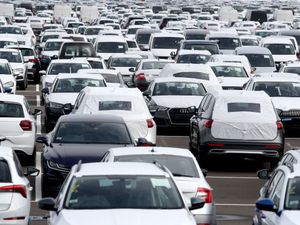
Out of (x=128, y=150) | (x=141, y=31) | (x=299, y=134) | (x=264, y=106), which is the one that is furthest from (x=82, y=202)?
(x=141, y=31)

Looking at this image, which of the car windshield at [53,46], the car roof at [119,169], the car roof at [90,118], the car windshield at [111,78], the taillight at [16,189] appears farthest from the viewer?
the car windshield at [53,46]

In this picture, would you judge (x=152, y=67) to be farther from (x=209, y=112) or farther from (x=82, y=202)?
(x=82, y=202)

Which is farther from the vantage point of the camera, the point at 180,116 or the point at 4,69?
the point at 4,69

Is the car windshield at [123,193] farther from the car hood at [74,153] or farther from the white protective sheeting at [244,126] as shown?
the white protective sheeting at [244,126]

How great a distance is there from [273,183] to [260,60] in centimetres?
3208

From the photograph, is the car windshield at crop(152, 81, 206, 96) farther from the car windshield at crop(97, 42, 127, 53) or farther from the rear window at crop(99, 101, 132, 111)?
the car windshield at crop(97, 42, 127, 53)

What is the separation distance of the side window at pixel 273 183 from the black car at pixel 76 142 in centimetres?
509

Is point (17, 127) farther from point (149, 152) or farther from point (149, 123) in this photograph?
point (149, 152)

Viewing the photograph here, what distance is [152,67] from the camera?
148ft

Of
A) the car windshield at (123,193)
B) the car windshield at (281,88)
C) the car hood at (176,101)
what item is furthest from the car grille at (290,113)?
the car windshield at (123,193)

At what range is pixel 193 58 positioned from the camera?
46375 millimetres

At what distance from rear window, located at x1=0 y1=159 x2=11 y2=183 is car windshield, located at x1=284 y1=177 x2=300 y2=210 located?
12.1ft

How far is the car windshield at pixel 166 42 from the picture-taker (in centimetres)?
5703

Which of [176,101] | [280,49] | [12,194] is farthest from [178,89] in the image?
[280,49]
